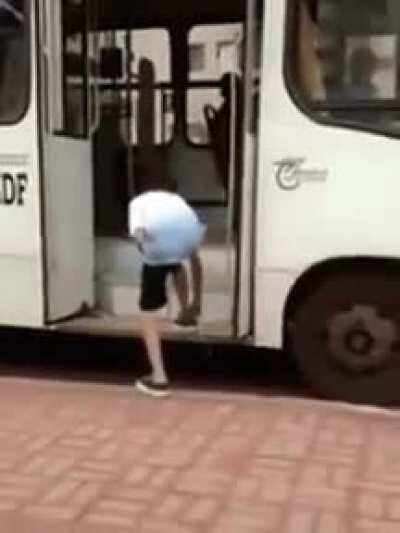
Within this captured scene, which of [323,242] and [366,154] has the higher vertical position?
[366,154]

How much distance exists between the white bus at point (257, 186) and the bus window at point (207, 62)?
35 millimetres

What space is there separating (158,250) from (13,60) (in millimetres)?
1543

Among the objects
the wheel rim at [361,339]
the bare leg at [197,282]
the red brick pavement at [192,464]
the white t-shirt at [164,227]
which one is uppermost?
the white t-shirt at [164,227]

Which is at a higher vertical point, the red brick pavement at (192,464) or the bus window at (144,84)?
the bus window at (144,84)

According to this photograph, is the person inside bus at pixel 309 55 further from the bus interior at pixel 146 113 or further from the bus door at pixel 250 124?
the bus interior at pixel 146 113

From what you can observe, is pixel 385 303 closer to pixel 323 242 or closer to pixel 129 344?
pixel 323 242

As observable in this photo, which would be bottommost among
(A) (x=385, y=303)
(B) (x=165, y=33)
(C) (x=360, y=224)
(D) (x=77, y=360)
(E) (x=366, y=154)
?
(D) (x=77, y=360)

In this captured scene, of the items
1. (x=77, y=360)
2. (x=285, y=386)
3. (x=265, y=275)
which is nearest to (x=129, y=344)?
(x=77, y=360)

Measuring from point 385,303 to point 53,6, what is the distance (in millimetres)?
2662

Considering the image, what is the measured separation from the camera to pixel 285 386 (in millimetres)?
6777

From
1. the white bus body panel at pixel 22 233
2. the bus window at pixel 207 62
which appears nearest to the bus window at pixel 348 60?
the white bus body panel at pixel 22 233

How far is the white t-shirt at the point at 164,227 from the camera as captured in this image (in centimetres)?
616

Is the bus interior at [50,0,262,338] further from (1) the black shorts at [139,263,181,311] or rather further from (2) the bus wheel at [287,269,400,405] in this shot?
(2) the bus wheel at [287,269,400,405]

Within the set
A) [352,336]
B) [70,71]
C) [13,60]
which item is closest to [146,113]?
[70,71]
